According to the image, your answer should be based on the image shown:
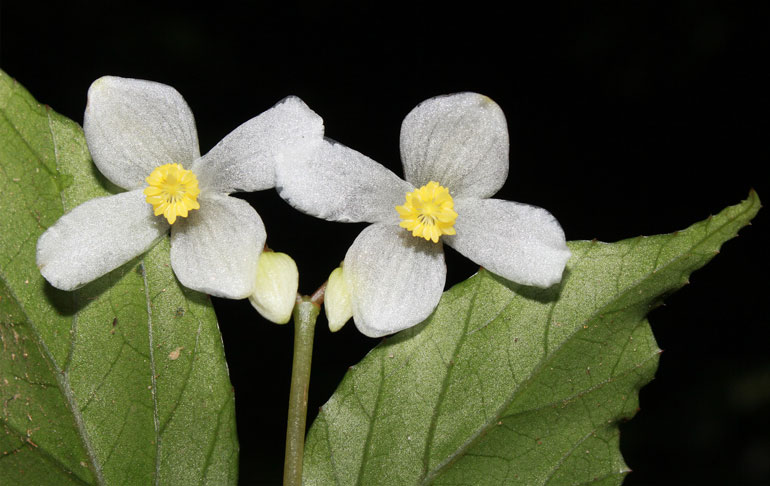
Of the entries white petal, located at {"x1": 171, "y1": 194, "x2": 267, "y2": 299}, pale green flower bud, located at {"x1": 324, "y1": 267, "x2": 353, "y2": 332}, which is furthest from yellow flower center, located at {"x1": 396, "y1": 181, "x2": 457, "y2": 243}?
white petal, located at {"x1": 171, "y1": 194, "x2": 267, "y2": 299}

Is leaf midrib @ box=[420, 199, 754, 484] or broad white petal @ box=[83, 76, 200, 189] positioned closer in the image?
Answer: leaf midrib @ box=[420, 199, 754, 484]

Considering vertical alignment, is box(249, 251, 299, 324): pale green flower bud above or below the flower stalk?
above

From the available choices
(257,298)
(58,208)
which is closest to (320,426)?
(257,298)

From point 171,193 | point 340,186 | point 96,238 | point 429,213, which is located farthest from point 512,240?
point 96,238

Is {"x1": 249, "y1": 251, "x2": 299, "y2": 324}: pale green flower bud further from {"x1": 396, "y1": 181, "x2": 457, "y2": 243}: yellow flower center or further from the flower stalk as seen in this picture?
{"x1": 396, "y1": 181, "x2": 457, "y2": 243}: yellow flower center

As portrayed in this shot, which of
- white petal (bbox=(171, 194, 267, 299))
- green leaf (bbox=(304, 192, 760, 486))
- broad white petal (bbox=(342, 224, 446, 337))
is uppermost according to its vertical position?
white petal (bbox=(171, 194, 267, 299))

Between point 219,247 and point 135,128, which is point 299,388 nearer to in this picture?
point 219,247

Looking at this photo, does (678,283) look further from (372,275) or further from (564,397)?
(372,275)
